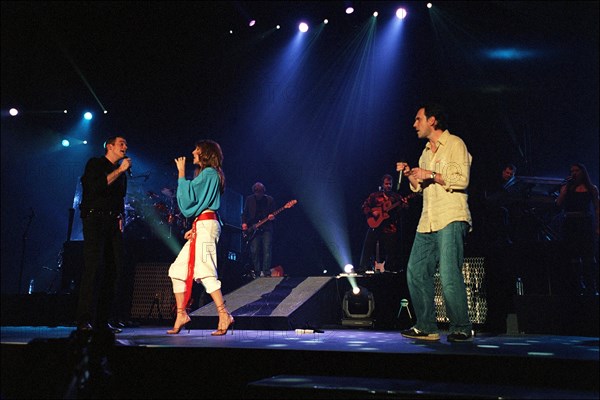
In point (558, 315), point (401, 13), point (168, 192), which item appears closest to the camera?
point (558, 315)

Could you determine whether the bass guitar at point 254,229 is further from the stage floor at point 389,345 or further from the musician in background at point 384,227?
the stage floor at point 389,345

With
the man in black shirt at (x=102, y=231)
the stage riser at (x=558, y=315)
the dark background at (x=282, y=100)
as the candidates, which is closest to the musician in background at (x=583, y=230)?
the dark background at (x=282, y=100)

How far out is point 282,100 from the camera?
12.7m

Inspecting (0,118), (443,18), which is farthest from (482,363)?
(0,118)

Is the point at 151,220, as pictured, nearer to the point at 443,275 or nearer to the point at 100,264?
the point at 100,264

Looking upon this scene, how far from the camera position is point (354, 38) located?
447 inches

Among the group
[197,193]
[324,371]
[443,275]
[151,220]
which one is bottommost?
[324,371]

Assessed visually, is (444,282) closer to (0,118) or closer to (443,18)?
(443,18)

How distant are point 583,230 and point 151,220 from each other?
7.24 metres

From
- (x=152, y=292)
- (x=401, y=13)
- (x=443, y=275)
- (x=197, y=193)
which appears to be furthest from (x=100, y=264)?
(x=401, y=13)

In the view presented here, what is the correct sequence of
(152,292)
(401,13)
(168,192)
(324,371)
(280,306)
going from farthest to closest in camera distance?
(401,13)
(168,192)
(152,292)
(280,306)
(324,371)

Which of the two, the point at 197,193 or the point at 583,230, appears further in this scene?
the point at 583,230

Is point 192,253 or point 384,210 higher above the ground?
point 384,210

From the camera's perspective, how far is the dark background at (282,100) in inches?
343
